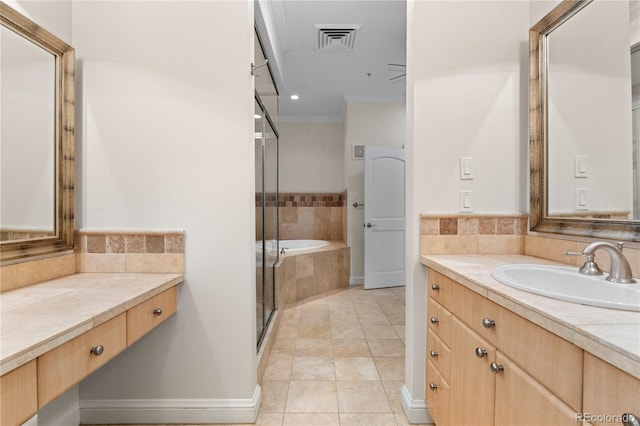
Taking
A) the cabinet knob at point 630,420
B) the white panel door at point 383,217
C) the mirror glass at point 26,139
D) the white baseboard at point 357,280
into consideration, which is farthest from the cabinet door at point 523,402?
the white baseboard at point 357,280

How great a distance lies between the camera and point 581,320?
69 centimetres

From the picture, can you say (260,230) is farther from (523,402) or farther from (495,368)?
(523,402)

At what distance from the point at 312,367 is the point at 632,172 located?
201 cm

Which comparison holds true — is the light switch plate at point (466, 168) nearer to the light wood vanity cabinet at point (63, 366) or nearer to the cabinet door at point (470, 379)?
the cabinet door at point (470, 379)

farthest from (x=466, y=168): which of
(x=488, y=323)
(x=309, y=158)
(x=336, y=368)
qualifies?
(x=309, y=158)

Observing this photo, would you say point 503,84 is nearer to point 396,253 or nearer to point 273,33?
point 273,33

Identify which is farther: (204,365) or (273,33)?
(273,33)

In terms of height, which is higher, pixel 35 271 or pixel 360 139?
pixel 360 139

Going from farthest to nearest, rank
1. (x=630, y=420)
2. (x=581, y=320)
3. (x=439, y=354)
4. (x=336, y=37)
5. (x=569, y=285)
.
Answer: (x=336, y=37), (x=439, y=354), (x=569, y=285), (x=581, y=320), (x=630, y=420)

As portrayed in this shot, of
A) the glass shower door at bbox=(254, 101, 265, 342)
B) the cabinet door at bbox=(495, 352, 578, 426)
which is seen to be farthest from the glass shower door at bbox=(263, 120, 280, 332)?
the cabinet door at bbox=(495, 352, 578, 426)

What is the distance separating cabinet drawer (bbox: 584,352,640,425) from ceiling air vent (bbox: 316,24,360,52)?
2765 millimetres

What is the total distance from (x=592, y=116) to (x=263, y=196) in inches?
76.1

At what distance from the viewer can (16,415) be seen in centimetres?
75

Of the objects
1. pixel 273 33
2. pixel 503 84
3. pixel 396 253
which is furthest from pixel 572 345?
pixel 396 253
